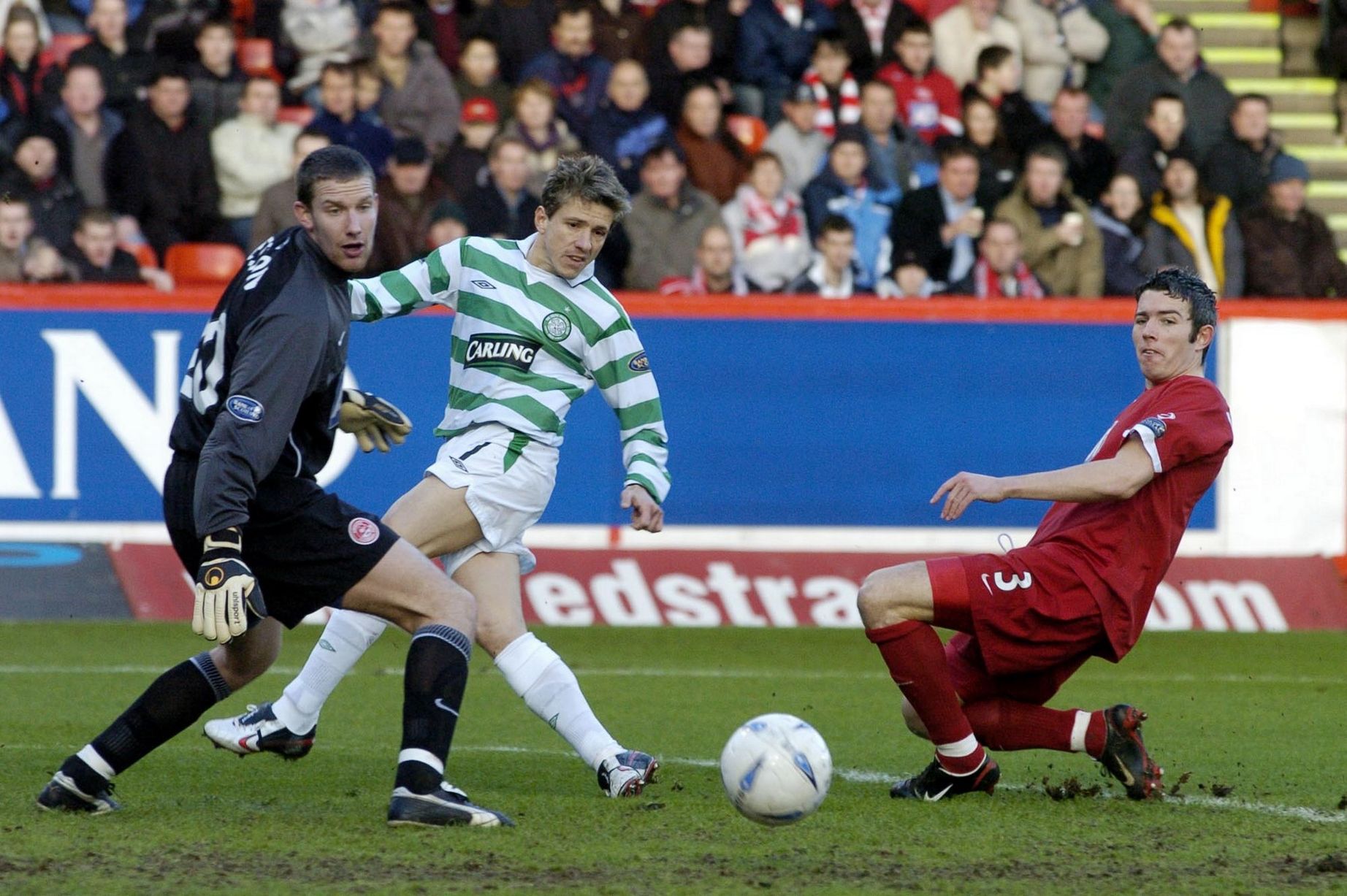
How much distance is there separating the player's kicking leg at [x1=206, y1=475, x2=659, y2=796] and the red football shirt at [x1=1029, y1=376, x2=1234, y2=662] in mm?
1447

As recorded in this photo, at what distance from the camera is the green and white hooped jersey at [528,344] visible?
5.89 metres

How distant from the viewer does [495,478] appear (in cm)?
586

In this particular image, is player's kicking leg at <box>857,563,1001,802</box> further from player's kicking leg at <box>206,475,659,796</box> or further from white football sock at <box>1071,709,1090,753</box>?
player's kicking leg at <box>206,475,659,796</box>

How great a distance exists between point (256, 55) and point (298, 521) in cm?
914

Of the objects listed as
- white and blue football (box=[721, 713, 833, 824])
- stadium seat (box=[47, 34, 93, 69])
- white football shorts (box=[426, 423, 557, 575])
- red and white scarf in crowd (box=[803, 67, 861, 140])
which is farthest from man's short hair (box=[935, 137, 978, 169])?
white and blue football (box=[721, 713, 833, 824])

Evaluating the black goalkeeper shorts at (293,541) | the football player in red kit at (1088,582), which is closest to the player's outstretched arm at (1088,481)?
the football player in red kit at (1088,582)

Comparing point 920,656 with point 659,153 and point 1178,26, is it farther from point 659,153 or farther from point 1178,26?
point 1178,26

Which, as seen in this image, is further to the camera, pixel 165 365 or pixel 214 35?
pixel 214 35

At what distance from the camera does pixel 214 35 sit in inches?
498

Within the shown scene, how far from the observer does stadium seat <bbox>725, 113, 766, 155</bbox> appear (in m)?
13.6

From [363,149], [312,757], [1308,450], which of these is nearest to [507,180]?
[363,149]

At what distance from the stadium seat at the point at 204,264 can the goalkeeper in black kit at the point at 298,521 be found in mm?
6520

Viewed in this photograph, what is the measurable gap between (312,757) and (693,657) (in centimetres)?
328

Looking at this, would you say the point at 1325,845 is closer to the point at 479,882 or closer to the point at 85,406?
the point at 479,882
